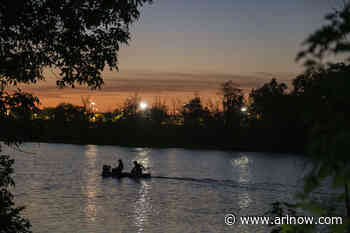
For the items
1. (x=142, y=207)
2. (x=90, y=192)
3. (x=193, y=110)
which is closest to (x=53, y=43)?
(x=142, y=207)

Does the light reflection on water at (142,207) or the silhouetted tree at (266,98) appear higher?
the silhouetted tree at (266,98)

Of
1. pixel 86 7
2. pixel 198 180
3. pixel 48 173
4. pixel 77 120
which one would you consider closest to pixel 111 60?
pixel 86 7

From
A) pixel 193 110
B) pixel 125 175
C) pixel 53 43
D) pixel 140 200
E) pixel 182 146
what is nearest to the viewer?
pixel 53 43

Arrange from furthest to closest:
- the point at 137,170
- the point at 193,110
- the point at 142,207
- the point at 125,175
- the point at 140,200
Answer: the point at 193,110, the point at 125,175, the point at 137,170, the point at 140,200, the point at 142,207

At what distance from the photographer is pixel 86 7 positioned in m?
11.4

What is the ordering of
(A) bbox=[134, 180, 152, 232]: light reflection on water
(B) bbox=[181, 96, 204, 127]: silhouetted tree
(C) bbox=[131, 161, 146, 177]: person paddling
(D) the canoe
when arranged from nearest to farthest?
(A) bbox=[134, 180, 152, 232]: light reflection on water, (C) bbox=[131, 161, 146, 177]: person paddling, (D) the canoe, (B) bbox=[181, 96, 204, 127]: silhouetted tree

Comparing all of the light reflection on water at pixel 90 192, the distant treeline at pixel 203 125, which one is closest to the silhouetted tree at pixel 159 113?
the distant treeline at pixel 203 125

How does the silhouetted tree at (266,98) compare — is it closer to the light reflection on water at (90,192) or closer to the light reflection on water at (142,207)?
the light reflection on water at (90,192)

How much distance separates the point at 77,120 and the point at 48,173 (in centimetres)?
8286

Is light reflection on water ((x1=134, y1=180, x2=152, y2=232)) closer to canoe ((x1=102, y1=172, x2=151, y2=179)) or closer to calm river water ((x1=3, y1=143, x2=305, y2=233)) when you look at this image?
calm river water ((x1=3, y1=143, x2=305, y2=233))

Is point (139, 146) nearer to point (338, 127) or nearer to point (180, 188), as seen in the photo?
point (180, 188)

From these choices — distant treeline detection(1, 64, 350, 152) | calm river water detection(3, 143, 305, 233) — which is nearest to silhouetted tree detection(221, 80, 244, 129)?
distant treeline detection(1, 64, 350, 152)

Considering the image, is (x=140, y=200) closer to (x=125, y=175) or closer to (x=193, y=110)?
(x=125, y=175)

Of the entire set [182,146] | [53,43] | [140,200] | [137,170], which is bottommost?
[182,146]
